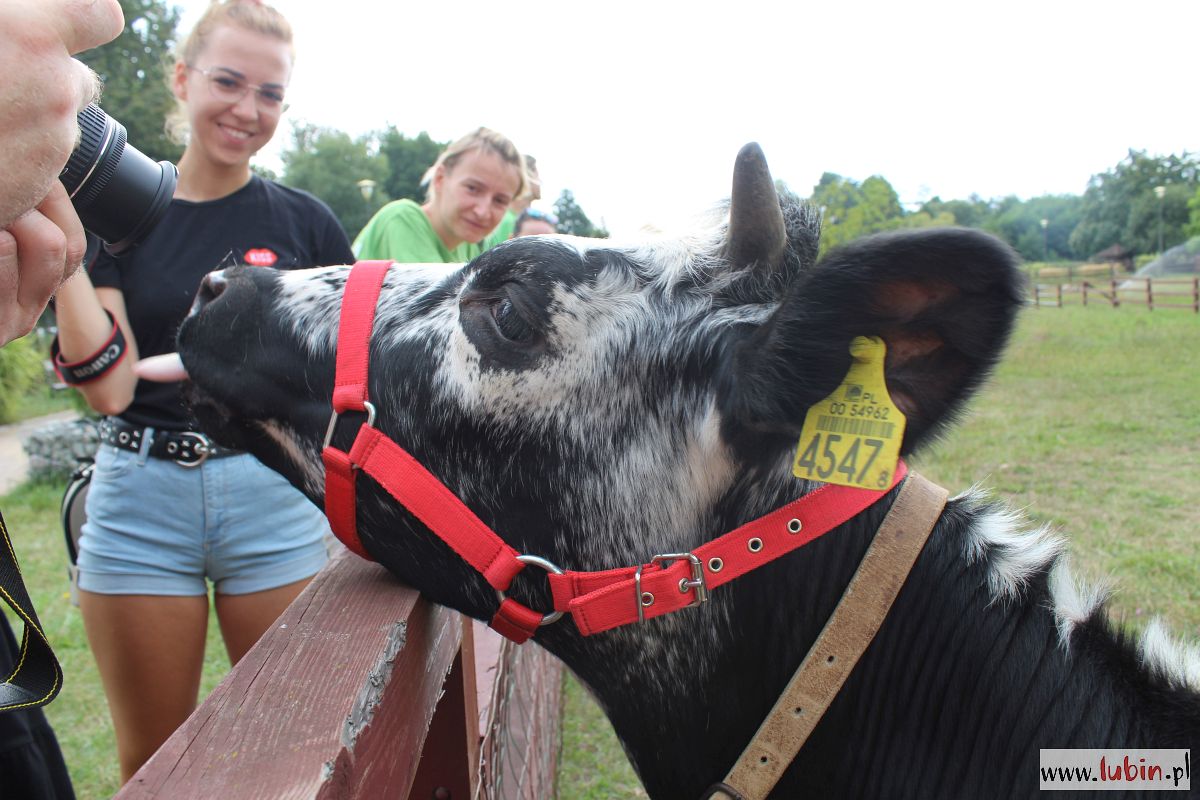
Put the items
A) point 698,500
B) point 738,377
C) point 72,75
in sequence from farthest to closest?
point 698,500 < point 738,377 < point 72,75

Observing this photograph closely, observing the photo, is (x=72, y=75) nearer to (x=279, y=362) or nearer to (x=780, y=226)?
(x=279, y=362)

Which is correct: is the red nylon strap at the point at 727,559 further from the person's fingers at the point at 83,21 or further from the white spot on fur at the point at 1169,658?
the person's fingers at the point at 83,21

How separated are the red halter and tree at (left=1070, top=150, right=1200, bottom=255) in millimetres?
71006

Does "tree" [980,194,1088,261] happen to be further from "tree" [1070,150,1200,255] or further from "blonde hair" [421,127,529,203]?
"blonde hair" [421,127,529,203]

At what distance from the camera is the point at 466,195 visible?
402 centimetres

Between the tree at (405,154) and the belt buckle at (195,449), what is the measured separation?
53330mm

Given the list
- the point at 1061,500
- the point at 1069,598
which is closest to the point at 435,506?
the point at 1069,598

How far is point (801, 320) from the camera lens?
1457 millimetres

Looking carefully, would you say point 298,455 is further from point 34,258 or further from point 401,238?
point 401,238

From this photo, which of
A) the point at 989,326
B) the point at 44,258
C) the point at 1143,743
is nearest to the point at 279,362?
the point at 44,258

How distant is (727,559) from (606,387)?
42 cm

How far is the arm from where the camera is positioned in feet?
7.68

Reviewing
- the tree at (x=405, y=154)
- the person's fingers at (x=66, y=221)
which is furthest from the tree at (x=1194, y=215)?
the person's fingers at (x=66, y=221)

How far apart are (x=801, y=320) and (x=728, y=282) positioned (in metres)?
0.31
